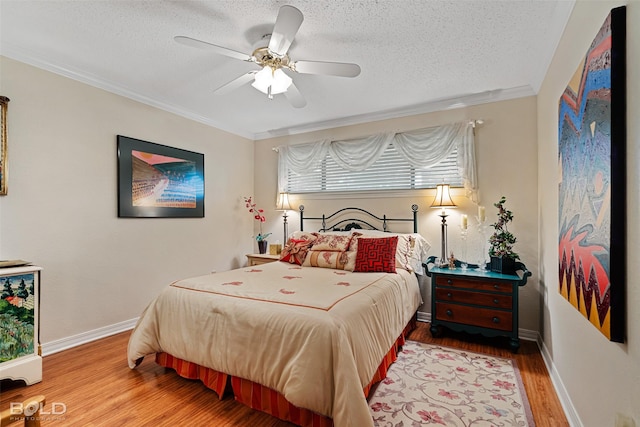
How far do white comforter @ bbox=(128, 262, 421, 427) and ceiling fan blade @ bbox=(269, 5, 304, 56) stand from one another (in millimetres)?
1680

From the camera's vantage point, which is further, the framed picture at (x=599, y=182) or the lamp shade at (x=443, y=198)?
the lamp shade at (x=443, y=198)

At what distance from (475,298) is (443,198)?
110cm

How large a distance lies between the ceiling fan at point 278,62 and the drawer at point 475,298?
7.36 ft

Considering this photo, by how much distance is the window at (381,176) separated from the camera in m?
3.66

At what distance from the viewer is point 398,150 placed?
3.87m

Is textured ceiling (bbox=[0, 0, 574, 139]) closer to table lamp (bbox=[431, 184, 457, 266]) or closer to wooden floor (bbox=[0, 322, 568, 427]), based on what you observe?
table lamp (bbox=[431, 184, 457, 266])

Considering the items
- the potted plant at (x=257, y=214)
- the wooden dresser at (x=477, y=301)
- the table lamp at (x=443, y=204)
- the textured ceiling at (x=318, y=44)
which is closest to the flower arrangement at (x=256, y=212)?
the potted plant at (x=257, y=214)

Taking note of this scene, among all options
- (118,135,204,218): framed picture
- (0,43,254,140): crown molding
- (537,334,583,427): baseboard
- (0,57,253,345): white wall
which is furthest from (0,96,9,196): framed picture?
(537,334,583,427): baseboard

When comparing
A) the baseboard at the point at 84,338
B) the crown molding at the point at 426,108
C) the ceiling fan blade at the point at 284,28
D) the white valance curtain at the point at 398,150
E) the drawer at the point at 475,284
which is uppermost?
the crown molding at the point at 426,108

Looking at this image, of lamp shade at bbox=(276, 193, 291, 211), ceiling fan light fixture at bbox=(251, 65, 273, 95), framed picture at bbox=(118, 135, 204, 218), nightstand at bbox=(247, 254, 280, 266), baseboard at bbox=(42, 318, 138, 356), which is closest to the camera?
ceiling fan light fixture at bbox=(251, 65, 273, 95)

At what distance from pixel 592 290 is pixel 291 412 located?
1.70 meters

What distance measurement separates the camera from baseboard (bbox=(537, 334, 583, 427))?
1764 millimetres

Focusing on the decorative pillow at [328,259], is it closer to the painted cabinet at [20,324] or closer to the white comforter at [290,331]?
the white comforter at [290,331]

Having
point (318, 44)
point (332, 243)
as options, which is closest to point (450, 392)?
point (332, 243)
